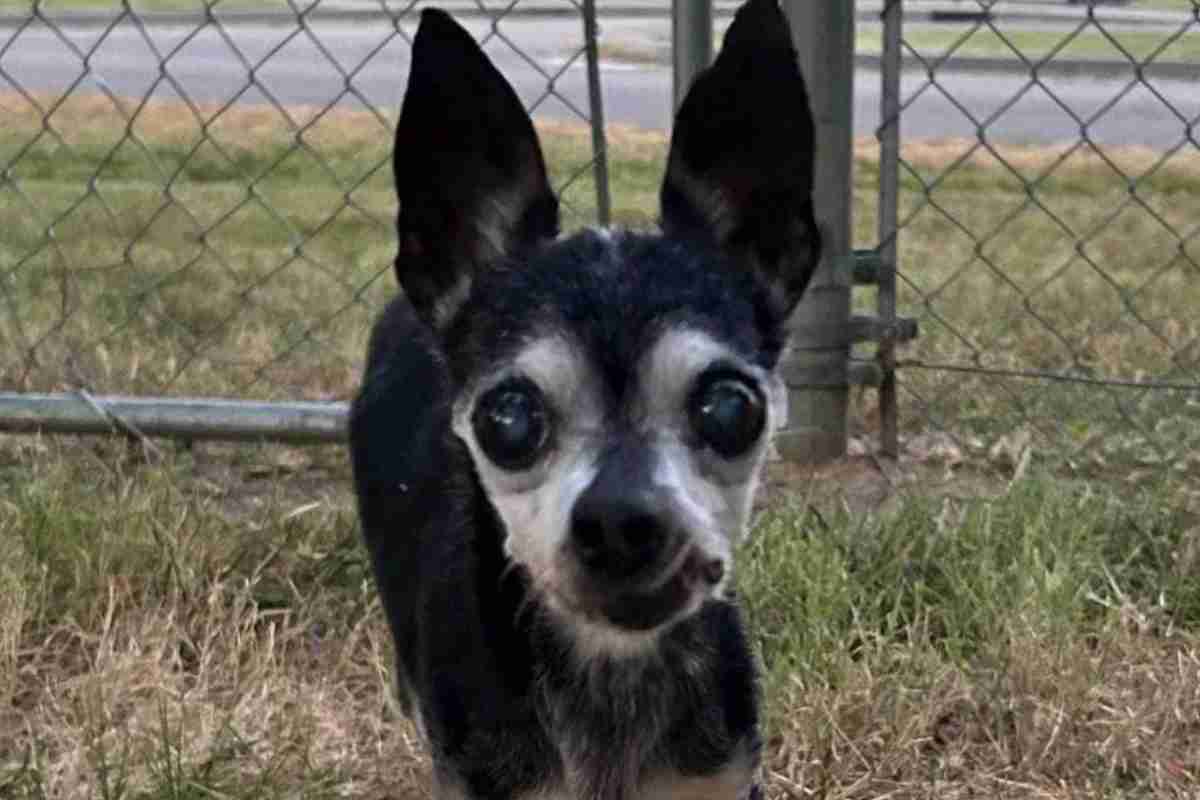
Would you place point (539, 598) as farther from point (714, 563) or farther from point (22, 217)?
point (22, 217)

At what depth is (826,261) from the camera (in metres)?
3.61

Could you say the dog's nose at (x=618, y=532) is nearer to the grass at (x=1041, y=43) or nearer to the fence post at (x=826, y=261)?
the fence post at (x=826, y=261)

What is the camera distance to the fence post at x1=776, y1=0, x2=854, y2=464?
11.5ft

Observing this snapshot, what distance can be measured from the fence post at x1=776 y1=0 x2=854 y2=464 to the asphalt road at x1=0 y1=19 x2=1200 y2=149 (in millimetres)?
4905

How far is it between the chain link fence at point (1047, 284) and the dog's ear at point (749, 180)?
1.40 m

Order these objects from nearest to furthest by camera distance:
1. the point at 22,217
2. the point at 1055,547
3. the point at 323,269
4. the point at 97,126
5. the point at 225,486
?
the point at 1055,547 → the point at 225,486 → the point at 323,269 → the point at 22,217 → the point at 97,126

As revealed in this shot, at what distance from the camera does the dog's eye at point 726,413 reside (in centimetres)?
203

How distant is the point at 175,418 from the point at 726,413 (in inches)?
71.7

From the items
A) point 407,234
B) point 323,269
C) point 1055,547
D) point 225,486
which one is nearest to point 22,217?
point 323,269

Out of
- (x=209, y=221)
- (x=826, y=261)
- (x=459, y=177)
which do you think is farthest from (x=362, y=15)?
(x=459, y=177)

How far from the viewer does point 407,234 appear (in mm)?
2246

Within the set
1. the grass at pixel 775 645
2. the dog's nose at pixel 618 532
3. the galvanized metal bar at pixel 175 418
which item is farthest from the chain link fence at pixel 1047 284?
the dog's nose at pixel 618 532

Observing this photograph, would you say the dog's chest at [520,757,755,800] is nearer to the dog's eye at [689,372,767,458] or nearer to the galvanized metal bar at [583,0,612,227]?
the dog's eye at [689,372,767,458]

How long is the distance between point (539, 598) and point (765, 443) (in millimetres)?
317
